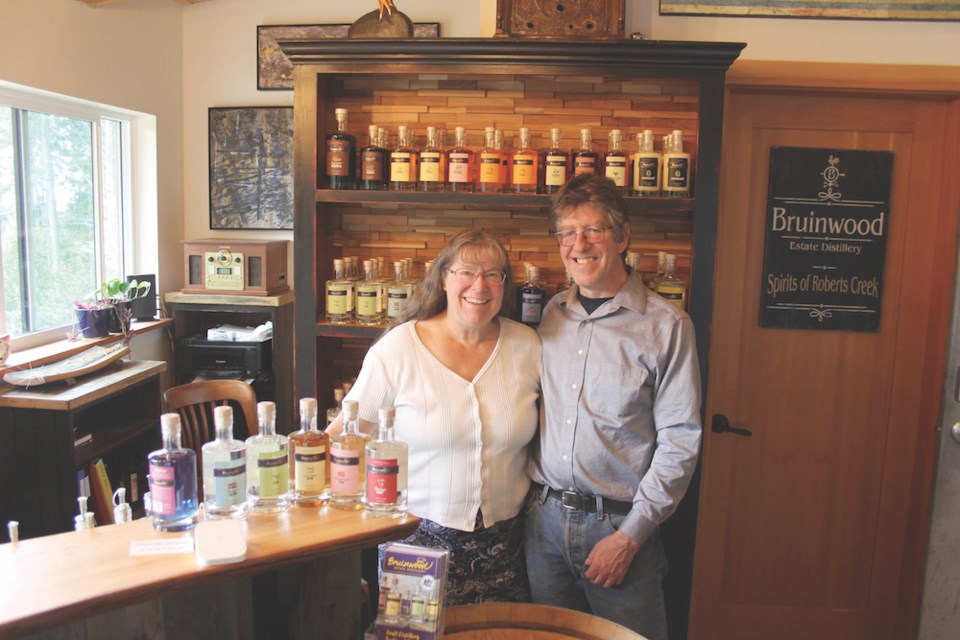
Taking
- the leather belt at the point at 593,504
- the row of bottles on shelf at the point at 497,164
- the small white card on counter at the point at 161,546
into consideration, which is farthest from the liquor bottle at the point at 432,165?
the small white card on counter at the point at 161,546

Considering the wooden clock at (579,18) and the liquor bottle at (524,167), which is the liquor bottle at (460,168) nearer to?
the liquor bottle at (524,167)

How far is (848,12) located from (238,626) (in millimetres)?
2321

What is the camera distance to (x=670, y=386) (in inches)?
66.6

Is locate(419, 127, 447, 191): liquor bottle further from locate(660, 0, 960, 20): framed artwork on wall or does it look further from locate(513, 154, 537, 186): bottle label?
locate(660, 0, 960, 20): framed artwork on wall

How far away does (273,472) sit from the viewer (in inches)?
48.1

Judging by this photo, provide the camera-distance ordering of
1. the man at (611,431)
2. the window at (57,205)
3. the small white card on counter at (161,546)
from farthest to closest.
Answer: the window at (57,205)
the man at (611,431)
the small white card on counter at (161,546)

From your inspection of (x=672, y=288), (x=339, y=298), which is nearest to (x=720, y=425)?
(x=672, y=288)

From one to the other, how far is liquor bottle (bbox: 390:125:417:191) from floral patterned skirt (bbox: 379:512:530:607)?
1030 millimetres

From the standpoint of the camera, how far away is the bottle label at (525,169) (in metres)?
2.19

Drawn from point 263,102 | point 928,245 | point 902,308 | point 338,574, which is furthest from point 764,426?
point 263,102

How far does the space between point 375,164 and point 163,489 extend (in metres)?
1.33

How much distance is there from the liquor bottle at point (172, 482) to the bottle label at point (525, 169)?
1.34m

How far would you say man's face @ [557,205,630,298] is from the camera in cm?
168

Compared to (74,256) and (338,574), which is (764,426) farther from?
(74,256)
